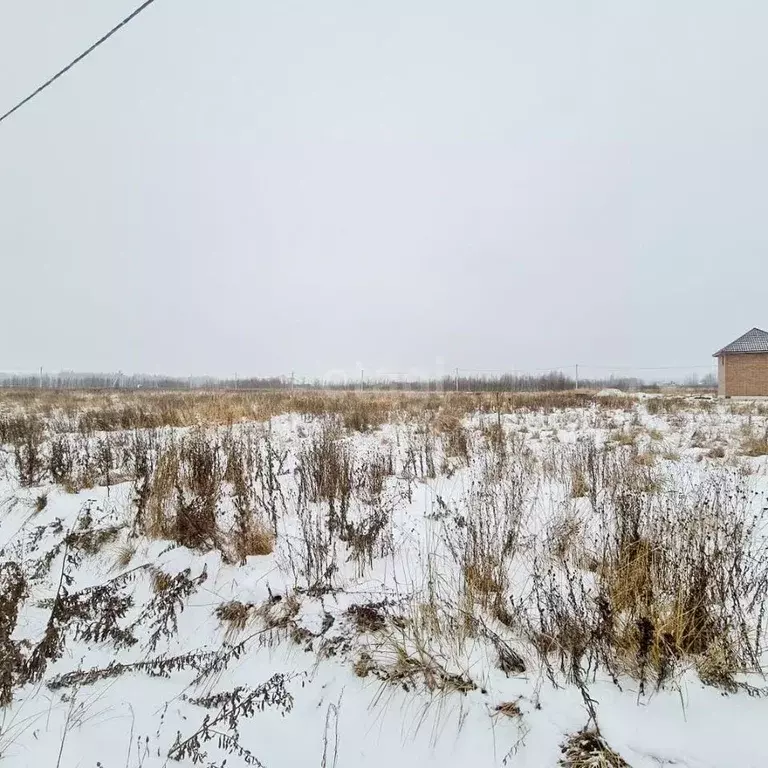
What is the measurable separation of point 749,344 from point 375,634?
2939cm

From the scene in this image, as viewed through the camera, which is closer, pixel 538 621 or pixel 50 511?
pixel 538 621

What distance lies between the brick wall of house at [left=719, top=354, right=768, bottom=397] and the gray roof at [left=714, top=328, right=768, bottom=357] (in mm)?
302

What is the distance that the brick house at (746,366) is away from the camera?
21562 mm

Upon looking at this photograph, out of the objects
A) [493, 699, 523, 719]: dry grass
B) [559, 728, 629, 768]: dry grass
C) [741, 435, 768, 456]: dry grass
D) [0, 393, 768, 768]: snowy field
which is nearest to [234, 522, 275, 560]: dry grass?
[0, 393, 768, 768]: snowy field

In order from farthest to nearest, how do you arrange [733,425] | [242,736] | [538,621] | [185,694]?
[733,425]
[538,621]
[185,694]
[242,736]

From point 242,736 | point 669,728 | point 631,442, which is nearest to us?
point 669,728

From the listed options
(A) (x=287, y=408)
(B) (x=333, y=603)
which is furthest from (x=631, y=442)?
(A) (x=287, y=408)

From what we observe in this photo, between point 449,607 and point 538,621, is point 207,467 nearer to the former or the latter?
point 449,607

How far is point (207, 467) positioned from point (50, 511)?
178 centimetres

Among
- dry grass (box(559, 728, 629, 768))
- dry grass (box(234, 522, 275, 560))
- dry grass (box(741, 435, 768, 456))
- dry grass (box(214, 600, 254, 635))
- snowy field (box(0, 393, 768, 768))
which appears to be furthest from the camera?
dry grass (box(741, 435, 768, 456))

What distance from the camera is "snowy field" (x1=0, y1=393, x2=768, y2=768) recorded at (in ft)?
5.56

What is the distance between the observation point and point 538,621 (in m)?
2.25

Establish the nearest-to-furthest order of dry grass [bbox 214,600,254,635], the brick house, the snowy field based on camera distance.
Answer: the snowy field, dry grass [bbox 214,600,254,635], the brick house

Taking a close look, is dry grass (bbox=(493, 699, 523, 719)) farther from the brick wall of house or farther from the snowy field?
the brick wall of house
